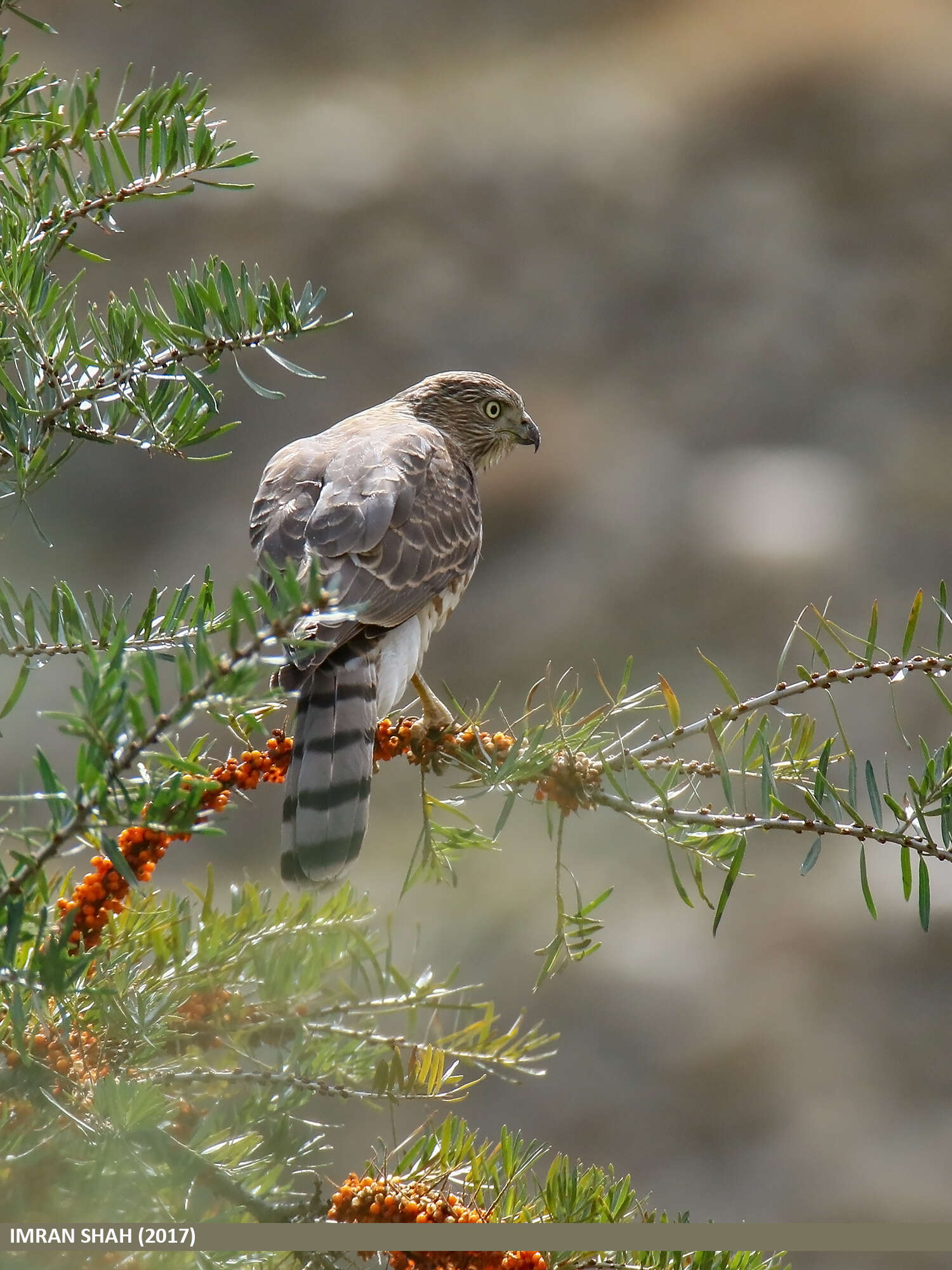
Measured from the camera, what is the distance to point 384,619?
1426 mm

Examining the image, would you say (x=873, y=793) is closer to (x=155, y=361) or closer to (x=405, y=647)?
(x=155, y=361)

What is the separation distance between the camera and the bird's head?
216 cm

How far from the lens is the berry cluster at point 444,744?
43.9 inches

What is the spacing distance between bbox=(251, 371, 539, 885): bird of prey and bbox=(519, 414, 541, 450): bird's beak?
0.15 metres

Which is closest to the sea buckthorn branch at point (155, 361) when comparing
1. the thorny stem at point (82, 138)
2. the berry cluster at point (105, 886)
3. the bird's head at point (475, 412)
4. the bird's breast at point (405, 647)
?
the thorny stem at point (82, 138)

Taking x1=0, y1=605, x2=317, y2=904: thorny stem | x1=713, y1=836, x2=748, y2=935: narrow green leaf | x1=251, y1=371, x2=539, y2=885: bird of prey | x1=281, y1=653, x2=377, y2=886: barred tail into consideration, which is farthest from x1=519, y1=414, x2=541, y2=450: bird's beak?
x1=0, y1=605, x2=317, y2=904: thorny stem

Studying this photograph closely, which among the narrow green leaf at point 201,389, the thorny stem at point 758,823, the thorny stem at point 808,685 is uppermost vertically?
the narrow green leaf at point 201,389

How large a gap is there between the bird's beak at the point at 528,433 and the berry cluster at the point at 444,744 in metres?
1.06

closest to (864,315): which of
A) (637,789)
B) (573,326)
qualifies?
(573,326)

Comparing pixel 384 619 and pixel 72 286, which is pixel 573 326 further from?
pixel 72 286

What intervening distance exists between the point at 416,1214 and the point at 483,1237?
1.7 inches

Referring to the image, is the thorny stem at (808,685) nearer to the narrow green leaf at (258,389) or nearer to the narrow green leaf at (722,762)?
the narrow green leaf at (722,762)

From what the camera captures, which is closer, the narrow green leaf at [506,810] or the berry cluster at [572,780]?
the narrow green leaf at [506,810]

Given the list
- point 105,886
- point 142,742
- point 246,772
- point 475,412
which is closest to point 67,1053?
point 105,886
